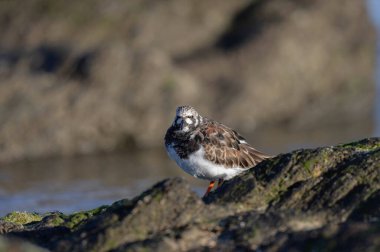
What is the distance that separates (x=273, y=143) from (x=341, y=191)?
8929 millimetres

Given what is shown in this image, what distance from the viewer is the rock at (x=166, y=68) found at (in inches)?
505

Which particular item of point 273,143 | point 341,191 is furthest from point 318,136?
point 341,191

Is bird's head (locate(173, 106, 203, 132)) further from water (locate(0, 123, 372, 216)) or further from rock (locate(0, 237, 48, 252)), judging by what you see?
water (locate(0, 123, 372, 216))

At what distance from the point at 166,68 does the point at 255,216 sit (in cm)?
948

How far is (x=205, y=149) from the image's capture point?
6.78 meters

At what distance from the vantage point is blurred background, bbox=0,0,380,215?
1238 centimetres

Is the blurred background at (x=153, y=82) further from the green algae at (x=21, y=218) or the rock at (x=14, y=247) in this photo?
the rock at (x=14, y=247)

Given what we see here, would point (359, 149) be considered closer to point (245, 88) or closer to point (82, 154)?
point (82, 154)

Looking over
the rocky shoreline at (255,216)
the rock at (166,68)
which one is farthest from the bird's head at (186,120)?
the rock at (166,68)

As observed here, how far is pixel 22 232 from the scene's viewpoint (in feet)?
16.3

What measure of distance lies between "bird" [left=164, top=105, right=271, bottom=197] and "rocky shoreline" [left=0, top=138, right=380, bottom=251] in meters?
1.53

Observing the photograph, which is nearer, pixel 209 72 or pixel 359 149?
pixel 359 149

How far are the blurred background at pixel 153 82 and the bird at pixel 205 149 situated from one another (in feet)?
12.4

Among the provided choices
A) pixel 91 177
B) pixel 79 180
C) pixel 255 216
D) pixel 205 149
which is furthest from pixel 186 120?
pixel 91 177
